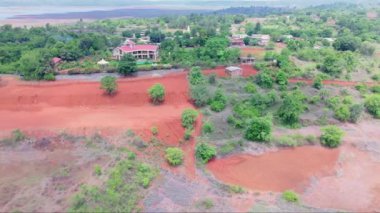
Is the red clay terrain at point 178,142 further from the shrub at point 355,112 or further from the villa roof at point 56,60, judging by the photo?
the villa roof at point 56,60

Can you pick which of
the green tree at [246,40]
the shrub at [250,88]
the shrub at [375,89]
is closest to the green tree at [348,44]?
the green tree at [246,40]

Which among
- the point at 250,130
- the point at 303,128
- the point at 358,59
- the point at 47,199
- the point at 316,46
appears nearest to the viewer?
the point at 47,199

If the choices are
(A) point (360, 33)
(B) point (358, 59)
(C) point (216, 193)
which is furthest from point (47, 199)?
(A) point (360, 33)

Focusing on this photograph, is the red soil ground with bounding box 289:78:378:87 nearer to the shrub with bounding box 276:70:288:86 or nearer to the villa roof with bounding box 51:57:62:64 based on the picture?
the shrub with bounding box 276:70:288:86

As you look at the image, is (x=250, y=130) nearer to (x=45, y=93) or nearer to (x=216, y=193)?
(x=216, y=193)

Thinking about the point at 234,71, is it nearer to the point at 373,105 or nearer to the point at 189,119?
the point at 189,119

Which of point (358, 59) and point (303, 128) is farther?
point (358, 59)

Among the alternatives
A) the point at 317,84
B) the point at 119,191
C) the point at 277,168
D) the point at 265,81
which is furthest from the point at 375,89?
the point at 119,191

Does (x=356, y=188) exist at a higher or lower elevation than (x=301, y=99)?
lower
